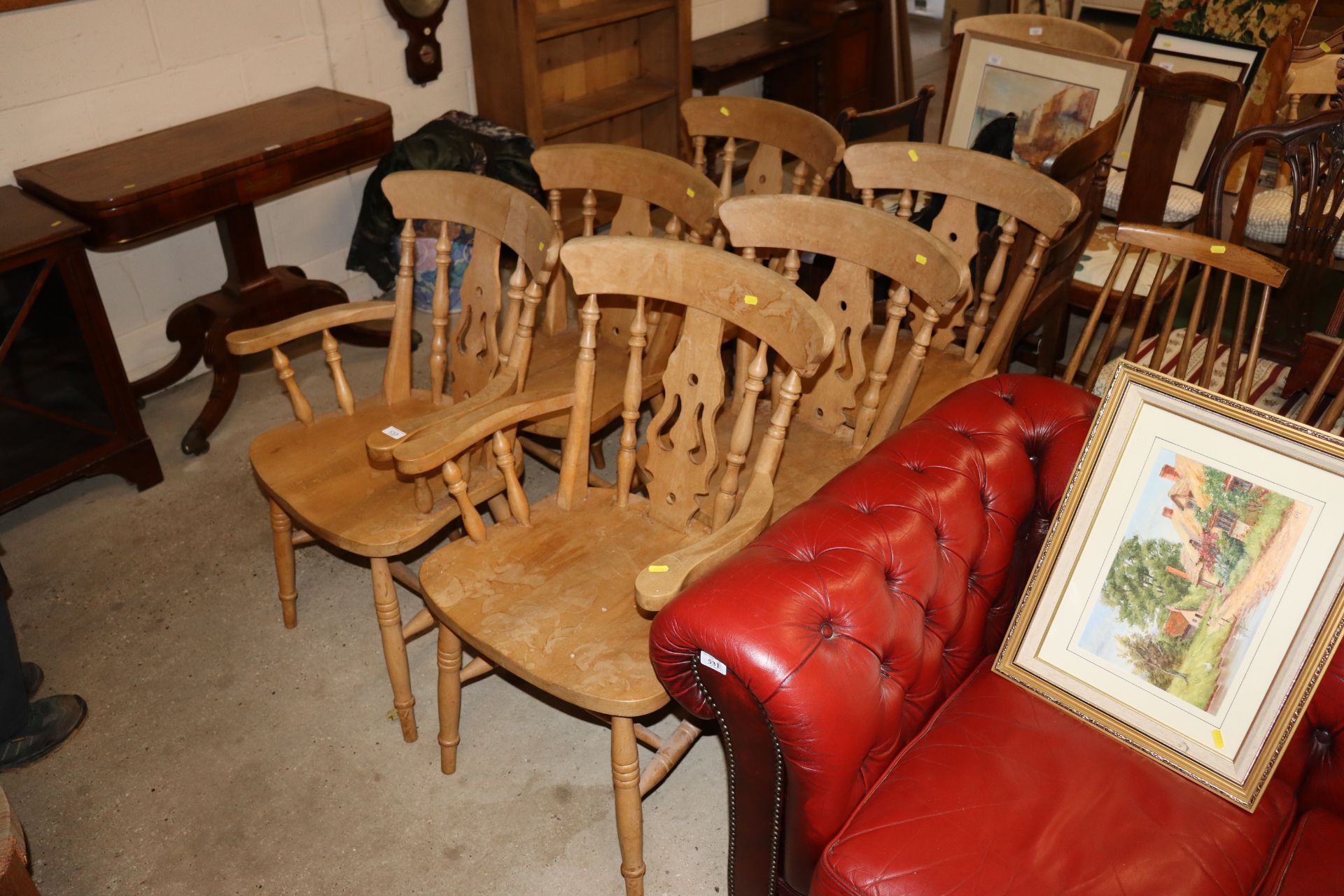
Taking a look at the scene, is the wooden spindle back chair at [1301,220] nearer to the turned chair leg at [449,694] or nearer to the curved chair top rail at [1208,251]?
the curved chair top rail at [1208,251]

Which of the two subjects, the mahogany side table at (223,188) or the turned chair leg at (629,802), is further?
the mahogany side table at (223,188)

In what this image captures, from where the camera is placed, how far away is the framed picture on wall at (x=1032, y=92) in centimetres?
283

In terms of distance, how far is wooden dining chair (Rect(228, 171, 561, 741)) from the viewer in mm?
1960

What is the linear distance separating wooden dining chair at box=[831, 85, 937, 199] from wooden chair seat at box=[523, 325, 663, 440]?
2.50 ft

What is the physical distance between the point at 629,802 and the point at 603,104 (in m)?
3.04

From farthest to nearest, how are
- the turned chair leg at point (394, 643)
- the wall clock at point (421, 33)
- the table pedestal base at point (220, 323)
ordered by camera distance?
the wall clock at point (421, 33) → the table pedestal base at point (220, 323) → the turned chair leg at point (394, 643)

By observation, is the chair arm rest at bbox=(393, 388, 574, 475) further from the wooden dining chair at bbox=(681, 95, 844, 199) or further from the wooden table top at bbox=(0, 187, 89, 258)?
the wooden table top at bbox=(0, 187, 89, 258)

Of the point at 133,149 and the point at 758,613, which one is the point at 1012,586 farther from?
the point at 133,149

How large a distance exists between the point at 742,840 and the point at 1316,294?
74.4 inches

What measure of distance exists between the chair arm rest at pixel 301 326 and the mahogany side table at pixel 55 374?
2.21 feet

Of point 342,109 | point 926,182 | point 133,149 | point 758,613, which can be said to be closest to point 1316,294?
point 926,182

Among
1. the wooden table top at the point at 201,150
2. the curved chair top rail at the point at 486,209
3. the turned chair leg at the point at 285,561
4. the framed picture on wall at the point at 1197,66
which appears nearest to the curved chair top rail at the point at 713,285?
the curved chair top rail at the point at 486,209

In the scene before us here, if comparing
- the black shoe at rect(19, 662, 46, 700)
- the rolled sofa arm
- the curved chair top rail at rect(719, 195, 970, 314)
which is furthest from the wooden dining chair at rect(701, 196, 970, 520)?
the black shoe at rect(19, 662, 46, 700)

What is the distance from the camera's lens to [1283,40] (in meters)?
3.91
